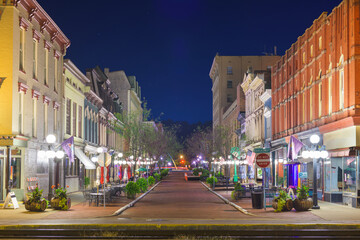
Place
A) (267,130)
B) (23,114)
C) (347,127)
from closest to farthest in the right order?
(347,127)
(23,114)
(267,130)

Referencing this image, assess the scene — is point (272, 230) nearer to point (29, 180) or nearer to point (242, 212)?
point (242, 212)

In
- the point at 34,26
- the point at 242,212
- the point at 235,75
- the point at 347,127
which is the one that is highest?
the point at 235,75

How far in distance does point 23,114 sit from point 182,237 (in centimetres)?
1609

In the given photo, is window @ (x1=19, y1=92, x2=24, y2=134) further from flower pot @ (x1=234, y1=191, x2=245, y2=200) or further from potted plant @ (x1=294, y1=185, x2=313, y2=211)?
potted plant @ (x1=294, y1=185, x2=313, y2=211)

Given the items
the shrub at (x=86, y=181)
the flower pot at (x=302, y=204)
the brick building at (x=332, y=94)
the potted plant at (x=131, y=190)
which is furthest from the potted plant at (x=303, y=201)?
the shrub at (x=86, y=181)

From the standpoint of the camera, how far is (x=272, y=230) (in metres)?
17.9

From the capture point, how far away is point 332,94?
29844 mm

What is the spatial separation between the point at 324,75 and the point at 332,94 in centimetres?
184

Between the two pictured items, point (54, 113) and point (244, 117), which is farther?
point (244, 117)

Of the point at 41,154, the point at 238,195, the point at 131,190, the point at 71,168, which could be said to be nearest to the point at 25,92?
the point at 41,154

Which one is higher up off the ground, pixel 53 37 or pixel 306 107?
pixel 53 37

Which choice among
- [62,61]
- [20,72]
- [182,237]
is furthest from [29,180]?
[182,237]

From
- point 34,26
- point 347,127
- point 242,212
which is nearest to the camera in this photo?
point 242,212

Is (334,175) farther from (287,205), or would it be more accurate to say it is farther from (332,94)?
(287,205)
